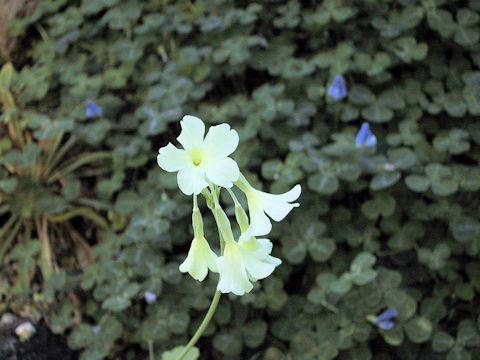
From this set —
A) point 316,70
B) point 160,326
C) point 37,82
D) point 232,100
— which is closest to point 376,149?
point 316,70

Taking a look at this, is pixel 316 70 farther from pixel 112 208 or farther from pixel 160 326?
pixel 160 326

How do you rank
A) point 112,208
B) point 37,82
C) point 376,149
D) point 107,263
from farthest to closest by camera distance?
point 37,82 < point 112,208 < point 376,149 < point 107,263

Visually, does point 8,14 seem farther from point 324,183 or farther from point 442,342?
point 442,342

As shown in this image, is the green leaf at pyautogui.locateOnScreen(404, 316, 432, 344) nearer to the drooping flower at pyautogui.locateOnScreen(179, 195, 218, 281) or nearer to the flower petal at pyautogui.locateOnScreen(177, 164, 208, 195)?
the drooping flower at pyautogui.locateOnScreen(179, 195, 218, 281)

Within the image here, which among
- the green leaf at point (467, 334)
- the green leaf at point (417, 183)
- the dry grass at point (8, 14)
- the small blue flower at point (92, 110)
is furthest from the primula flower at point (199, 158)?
the dry grass at point (8, 14)

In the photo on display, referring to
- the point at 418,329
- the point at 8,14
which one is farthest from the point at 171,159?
the point at 8,14
